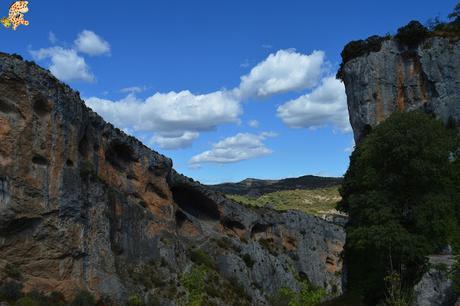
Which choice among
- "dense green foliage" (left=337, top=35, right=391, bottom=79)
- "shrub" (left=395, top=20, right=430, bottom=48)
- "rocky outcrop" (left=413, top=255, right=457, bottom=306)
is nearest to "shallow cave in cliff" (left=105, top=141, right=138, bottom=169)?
"dense green foliage" (left=337, top=35, right=391, bottom=79)

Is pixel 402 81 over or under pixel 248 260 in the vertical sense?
over

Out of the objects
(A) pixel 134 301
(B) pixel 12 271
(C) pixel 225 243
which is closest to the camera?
(B) pixel 12 271

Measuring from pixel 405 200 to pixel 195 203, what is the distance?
45607mm

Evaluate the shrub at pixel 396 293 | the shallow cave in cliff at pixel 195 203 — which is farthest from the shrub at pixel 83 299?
the shallow cave in cliff at pixel 195 203

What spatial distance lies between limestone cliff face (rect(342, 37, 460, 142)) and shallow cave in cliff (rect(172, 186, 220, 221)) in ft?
80.3

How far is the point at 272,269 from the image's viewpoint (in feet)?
231

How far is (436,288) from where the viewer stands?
2188 cm

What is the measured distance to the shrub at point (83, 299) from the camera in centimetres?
3853

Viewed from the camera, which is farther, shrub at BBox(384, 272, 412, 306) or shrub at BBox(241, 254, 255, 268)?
shrub at BBox(241, 254, 255, 268)

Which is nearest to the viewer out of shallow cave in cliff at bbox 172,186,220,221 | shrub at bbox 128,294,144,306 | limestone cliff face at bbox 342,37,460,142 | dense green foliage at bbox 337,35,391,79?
shrub at bbox 128,294,144,306

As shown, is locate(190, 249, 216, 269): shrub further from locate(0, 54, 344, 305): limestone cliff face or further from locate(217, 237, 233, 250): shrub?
locate(217, 237, 233, 250): shrub

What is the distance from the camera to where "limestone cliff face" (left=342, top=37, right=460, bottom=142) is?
5044cm

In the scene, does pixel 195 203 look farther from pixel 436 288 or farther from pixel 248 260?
pixel 436 288

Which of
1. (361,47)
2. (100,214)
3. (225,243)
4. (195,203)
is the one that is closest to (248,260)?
(225,243)
